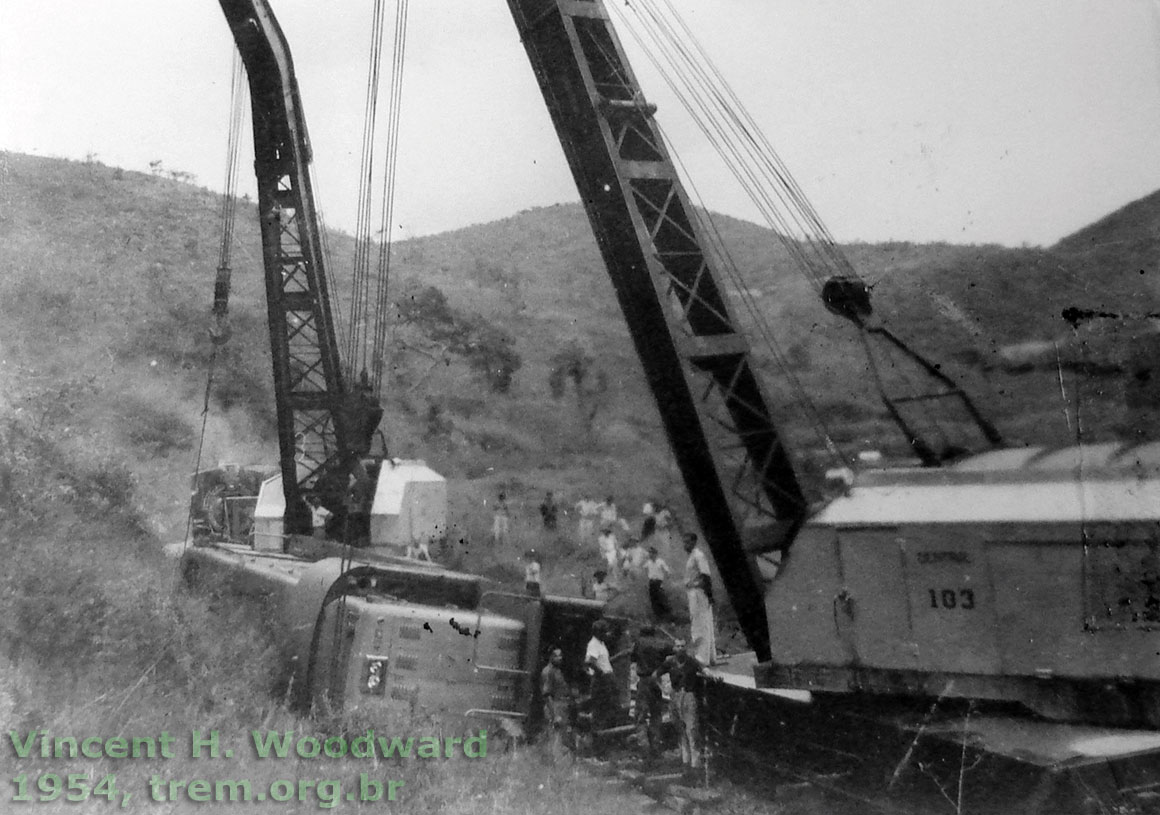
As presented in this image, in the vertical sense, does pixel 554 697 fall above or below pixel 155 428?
below

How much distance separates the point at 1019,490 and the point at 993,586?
589 mm

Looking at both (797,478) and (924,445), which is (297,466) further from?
(924,445)

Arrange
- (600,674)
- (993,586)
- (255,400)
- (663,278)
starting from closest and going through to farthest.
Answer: (993,586) < (663,278) < (600,674) < (255,400)

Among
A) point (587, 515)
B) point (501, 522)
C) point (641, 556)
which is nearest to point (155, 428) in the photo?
point (501, 522)

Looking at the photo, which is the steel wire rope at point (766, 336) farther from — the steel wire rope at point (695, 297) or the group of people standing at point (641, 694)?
the group of people standing at point (641, 694)

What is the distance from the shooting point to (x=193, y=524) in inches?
433

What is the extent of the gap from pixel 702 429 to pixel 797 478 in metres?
0.95

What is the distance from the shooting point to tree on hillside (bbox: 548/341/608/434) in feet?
56.1

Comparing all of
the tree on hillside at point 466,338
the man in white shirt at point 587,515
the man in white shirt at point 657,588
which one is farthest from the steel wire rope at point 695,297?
the tree on hillside at point 466,338

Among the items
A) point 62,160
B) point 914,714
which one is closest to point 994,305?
point 914,714

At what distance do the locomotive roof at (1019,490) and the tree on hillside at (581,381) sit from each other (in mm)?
11354

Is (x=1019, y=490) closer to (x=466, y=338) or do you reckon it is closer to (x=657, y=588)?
(x=657, y=588)

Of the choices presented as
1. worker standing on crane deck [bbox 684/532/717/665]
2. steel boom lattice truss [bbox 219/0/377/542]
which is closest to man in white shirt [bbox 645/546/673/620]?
worker standing on crane deck [bbox 684/532/717/665]

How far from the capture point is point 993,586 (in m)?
4.71
